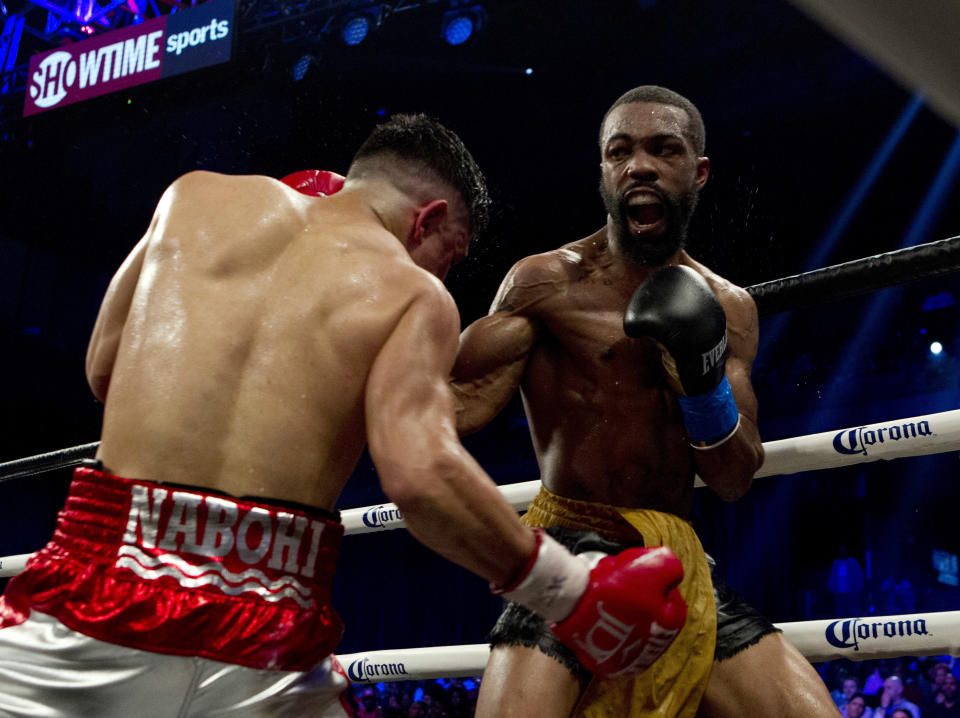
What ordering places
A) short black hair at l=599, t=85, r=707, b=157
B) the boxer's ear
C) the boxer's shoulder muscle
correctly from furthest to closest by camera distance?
1. short black hair at l=599, t=85, r=707, b=157
2. the boxer's shoulder muscle
3. the boxer's ear

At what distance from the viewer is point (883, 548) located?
10.1 metres

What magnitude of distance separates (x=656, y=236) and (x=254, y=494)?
1.15m

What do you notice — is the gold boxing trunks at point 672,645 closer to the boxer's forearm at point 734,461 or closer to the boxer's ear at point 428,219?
the boxer's forearm at point 734,461

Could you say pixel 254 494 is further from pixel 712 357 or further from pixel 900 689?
pixel 900 689

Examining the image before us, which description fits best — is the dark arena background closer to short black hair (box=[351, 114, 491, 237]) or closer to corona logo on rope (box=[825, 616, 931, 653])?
short black hair (box=[351, 114, 491, 237])

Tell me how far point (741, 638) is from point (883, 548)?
913 cm

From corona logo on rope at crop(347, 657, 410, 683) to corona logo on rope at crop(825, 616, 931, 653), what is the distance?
0.89m

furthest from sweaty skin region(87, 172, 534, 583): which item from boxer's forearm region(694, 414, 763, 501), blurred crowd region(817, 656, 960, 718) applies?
blurred crowd region(817, 656, 960, 718)

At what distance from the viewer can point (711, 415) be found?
1.88 metres

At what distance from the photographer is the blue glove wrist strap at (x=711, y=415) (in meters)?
1.87

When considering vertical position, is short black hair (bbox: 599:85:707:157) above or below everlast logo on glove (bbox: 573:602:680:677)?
above

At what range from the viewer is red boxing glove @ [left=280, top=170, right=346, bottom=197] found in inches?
82.1

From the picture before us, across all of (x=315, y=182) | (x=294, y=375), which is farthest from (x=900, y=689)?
(x=294, y=375)

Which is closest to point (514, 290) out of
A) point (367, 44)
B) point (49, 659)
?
point (49, 659)
